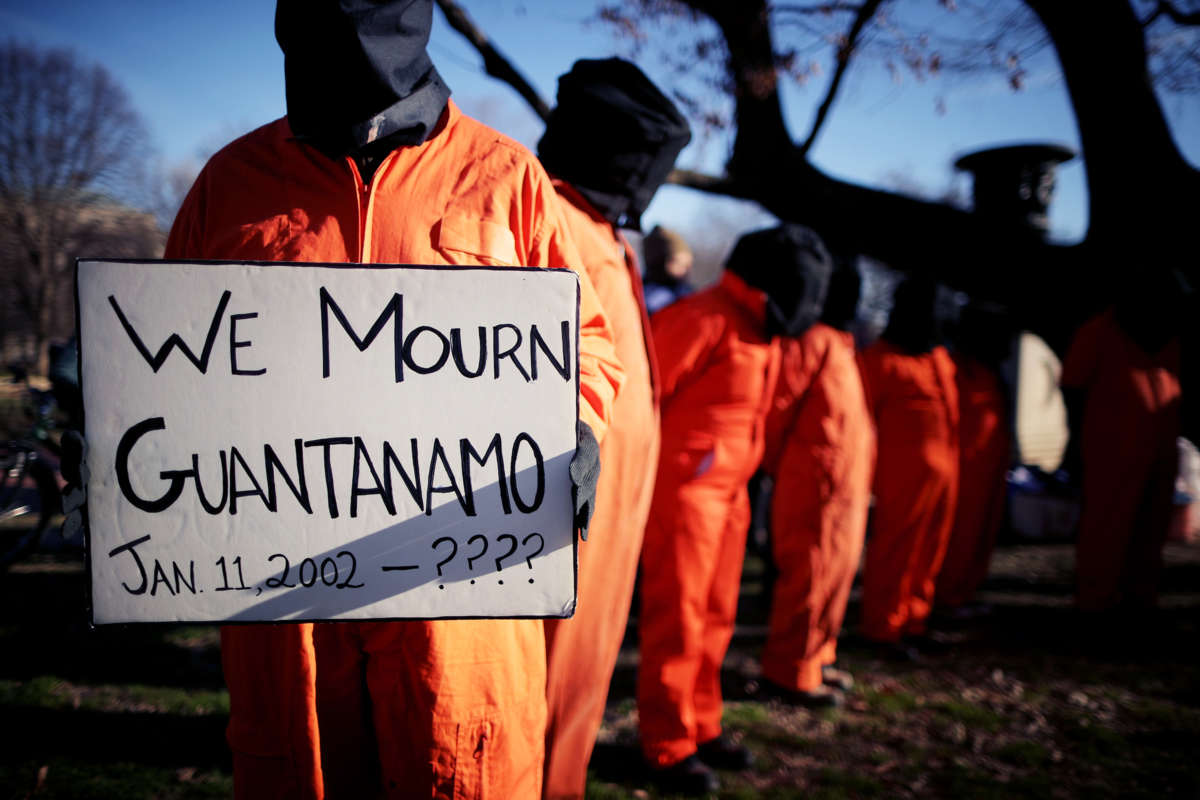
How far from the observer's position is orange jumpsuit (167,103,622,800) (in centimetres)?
129

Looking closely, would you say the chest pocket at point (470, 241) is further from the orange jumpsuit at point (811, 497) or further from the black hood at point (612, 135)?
the orange jumpsuit at point (811, 497)

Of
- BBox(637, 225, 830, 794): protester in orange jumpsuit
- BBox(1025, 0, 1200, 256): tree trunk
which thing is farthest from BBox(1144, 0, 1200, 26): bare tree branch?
BBox(637, 225, 830, 794): protester in orange jumpsuit

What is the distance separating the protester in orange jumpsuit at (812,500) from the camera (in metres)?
3.54

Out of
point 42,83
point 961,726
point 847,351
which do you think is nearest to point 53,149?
point 42,83

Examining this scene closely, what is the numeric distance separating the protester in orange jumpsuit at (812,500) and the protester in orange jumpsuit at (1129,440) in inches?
99.9

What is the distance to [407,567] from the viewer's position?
1.17 meters

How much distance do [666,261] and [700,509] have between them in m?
3.00

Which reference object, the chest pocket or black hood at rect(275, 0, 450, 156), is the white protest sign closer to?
the chest pocket

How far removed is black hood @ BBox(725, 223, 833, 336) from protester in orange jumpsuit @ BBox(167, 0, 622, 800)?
1880mm

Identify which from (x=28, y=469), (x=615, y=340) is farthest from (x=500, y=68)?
(x=28, y=469)

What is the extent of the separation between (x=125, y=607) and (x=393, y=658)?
45cm

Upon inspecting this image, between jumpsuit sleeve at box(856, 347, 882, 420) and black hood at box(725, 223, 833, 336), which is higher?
black hood at box(725, 223, 833, 336)

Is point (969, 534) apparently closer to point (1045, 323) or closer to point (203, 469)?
point (1045, 323)

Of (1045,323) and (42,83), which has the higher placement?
(42,83)
